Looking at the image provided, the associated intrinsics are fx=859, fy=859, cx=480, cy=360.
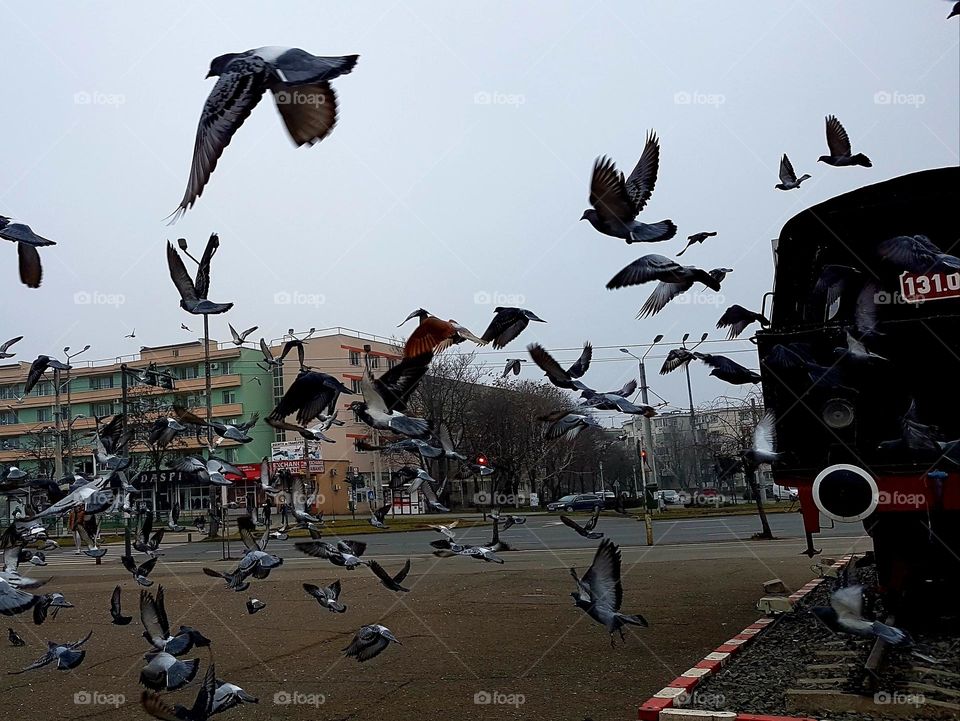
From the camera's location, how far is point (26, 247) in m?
4.87

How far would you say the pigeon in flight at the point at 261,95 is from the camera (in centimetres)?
308

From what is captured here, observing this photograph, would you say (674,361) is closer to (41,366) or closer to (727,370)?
(727,370)

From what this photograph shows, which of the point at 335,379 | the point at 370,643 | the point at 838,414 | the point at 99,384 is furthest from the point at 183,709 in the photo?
the point at 99,384

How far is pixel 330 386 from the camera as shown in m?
5.73

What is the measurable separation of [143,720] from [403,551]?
1679 centimetres

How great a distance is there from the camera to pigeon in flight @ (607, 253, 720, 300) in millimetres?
4801

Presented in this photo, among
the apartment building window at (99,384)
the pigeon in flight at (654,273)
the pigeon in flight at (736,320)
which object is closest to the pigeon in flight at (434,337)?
the pigeon in flight at (654,273)

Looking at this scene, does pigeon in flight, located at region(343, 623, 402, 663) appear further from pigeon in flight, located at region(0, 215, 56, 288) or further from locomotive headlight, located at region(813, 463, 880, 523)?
pigeon in flight, located at region(0, 215, 56, 288)

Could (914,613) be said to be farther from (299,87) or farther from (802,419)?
(299,87)

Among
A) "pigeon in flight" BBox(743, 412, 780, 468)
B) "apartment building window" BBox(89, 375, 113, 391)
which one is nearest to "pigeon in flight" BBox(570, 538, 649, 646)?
"pigeon in flight" BBox(743, 412, 780, 468)

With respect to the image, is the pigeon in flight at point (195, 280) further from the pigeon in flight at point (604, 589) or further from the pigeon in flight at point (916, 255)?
the pigeon in flight at point (916, 255)

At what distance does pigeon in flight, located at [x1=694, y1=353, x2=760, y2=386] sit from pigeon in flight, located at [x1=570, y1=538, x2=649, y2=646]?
1.46 metres

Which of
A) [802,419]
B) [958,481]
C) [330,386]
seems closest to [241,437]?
[330,386]

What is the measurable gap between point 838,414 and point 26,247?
561 cm
